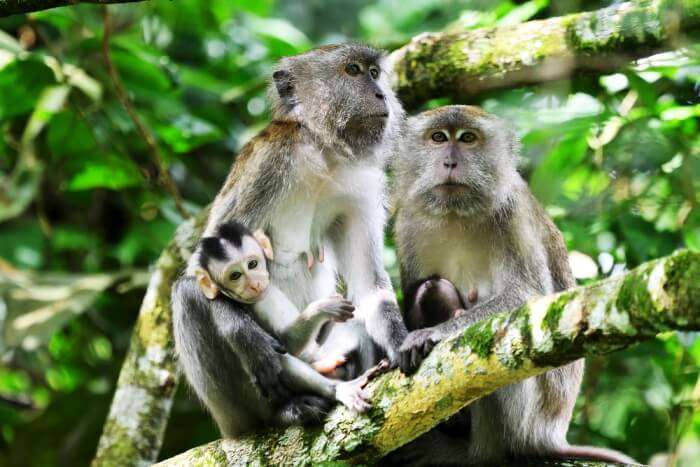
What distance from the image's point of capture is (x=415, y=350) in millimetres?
4211

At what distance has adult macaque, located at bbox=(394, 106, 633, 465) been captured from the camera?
4898mm

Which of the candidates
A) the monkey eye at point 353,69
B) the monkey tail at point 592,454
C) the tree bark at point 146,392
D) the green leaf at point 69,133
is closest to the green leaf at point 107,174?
the green leaf at point 69,133

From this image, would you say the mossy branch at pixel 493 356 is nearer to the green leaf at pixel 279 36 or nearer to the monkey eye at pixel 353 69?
the monkey eye at pixel 353 69

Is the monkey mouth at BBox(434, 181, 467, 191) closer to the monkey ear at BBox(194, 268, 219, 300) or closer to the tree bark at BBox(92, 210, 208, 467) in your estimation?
the monkey ear at BBox(194, 268, 219, 300)

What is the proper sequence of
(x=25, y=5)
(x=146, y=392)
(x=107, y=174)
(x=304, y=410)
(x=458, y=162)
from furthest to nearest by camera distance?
(x=107, y=174), (x=146, y=392), (x=458, y=162), (x=304, y=410), (x=25, y=5)

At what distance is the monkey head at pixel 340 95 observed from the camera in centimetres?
544

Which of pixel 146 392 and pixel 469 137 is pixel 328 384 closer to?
pixel 469 137

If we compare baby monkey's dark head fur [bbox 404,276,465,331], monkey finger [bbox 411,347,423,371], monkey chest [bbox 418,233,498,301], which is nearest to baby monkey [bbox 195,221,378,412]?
monkey finger [bbox 411,347,423,371]

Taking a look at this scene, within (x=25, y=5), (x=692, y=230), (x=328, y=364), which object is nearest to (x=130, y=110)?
(x=25, y=5)

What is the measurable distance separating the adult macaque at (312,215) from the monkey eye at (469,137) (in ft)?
1.57

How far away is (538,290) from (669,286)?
229 cm

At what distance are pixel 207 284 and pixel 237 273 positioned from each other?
22cm

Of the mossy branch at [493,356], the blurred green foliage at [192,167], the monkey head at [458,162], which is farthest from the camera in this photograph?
the blurred green foliage at [192,167]

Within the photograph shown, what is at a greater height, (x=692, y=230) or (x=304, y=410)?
(x=692, y=230)
